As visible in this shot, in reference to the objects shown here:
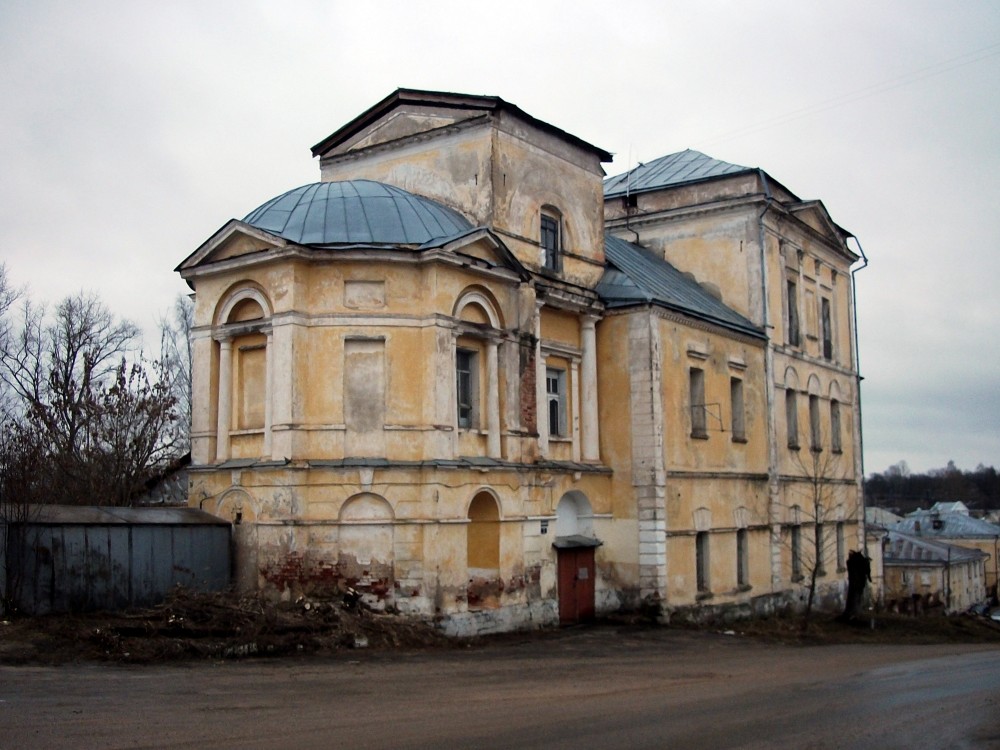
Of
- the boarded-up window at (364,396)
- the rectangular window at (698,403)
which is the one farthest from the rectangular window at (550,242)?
the boarded-up window at (364,396)

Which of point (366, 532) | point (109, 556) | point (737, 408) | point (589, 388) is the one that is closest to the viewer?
point (109, 556)

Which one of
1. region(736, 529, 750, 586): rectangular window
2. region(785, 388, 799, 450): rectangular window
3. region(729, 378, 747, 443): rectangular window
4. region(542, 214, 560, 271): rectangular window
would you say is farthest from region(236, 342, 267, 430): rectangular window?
region(785, 388, 799, 450): rectangular window

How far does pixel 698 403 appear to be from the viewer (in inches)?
1074

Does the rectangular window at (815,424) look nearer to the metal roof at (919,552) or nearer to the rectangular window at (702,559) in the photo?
the rectangular window at (702,559)

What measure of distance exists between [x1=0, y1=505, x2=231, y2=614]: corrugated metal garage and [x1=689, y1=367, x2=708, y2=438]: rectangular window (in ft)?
39.6

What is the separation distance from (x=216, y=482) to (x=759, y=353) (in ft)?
53.0

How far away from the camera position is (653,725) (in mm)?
11023

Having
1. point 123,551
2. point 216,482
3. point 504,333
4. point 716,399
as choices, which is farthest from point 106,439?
point 716,399

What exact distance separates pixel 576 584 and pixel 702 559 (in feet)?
14.6

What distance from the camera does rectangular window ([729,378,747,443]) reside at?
28.9 m

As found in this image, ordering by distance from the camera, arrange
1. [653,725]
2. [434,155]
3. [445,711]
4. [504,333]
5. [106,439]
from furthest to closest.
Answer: [106,439]
[434,155]
[504,333]
[445,711]
[653,725]

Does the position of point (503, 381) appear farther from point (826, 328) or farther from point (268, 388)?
point (826, 328)

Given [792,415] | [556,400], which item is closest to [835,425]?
[792,415]

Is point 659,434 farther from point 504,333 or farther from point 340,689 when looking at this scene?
point 340,689
